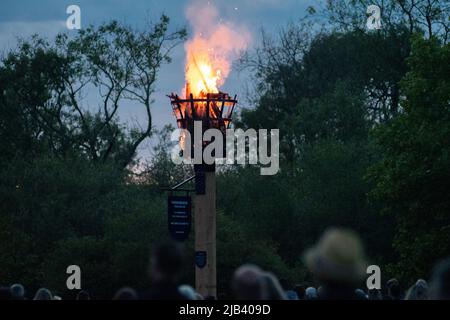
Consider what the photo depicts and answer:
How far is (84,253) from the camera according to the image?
41594 millimetres

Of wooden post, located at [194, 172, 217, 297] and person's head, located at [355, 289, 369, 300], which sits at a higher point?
wooden post, located at [194, 172, 217, 297]

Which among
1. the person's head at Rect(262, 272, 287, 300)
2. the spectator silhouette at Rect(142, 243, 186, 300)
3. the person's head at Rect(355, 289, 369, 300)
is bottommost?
the person's head at Rect(355, 289, 369, 300)

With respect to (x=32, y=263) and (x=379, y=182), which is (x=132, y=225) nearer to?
(x=32, y=263)

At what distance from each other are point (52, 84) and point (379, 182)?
28.6m

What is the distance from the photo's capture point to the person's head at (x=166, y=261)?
9188mm

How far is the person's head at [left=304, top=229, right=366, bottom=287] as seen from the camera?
875 cm

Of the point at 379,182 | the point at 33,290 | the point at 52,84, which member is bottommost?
the point at 33,290

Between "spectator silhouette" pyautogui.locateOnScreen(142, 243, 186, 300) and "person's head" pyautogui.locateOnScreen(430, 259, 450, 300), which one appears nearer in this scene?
"person's head" pyautogui.locateOnScreen(430, 259, 450, 300)

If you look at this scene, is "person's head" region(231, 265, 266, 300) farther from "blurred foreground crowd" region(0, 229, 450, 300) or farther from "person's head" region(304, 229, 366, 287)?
"person's head" region(304, 229, 366, 287)

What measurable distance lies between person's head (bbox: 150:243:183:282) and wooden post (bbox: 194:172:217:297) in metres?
19.5

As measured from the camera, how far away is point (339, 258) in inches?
346

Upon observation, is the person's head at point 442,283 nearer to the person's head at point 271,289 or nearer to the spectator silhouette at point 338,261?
the spectator silhouette at point 338,261

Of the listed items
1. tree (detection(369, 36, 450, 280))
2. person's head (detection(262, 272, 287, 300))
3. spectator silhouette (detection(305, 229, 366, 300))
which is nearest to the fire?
tree (detection(369, 36, 450, 280))
